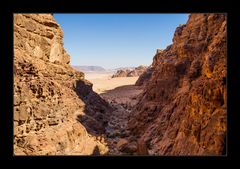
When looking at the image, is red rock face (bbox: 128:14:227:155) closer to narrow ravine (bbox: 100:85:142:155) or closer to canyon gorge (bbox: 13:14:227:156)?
canyon gorge (bbox: 13:14:227:156)

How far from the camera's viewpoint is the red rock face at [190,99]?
8.07m

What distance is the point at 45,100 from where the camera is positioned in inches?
397

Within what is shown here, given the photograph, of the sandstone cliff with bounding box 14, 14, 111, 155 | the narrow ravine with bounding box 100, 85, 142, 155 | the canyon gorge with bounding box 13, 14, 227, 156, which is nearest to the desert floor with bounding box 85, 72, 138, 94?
the narrow ravine with bounding box 100, 85, 142, 155

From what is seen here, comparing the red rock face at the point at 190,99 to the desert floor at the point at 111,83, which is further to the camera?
the desert floor at the point at 111,83

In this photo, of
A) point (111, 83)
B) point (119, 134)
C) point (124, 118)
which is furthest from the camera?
point (111, 83)

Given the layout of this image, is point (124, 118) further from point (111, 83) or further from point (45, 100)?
point (111, 83)

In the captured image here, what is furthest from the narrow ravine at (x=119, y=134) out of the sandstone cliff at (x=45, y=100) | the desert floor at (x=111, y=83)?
the desert floor at (x=111, y=83)

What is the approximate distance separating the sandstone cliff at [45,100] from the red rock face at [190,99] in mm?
2534

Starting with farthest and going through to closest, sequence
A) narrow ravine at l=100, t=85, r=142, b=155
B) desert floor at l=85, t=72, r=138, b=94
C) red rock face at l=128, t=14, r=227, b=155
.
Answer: desert floor at l=85, t=72, r=138, b=94 → narrow ravine at l=100, t=85, r=142, b=155 → red rock face at l=128, t=14, r=227, b=155

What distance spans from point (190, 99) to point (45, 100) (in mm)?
5172

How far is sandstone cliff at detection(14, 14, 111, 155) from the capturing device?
820 centimetres

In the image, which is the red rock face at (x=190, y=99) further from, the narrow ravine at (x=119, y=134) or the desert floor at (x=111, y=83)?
the desert floor at (x=111, y=83)

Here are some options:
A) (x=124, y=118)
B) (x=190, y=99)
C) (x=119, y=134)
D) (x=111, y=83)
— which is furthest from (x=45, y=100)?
(x=111, y=83)
